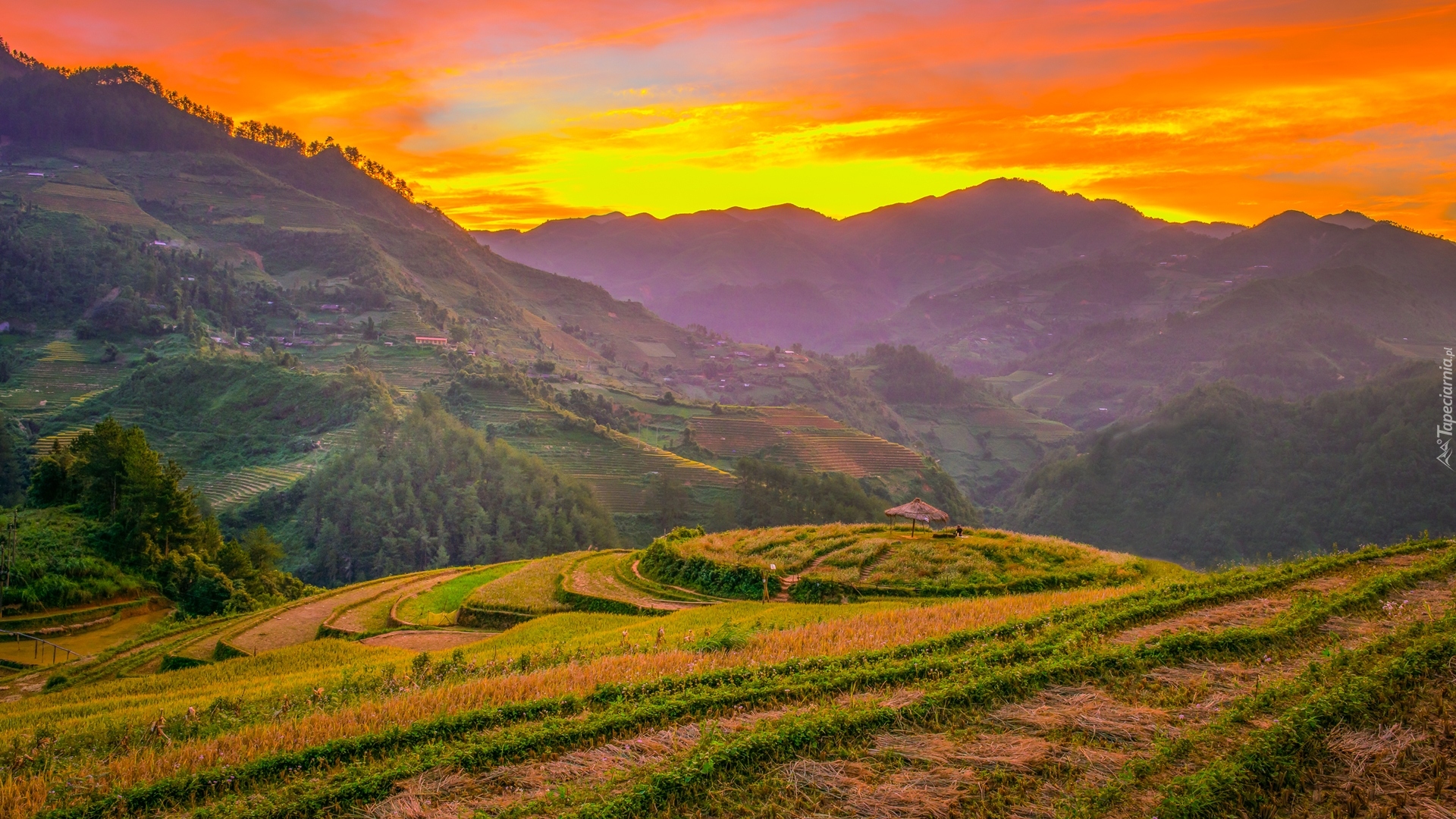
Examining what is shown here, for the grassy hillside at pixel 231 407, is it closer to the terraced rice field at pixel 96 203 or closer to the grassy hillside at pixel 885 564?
the grassy hillside at pixel 885 564

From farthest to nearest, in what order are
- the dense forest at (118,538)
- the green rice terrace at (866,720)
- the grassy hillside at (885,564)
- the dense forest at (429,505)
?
1. the dense forest at (429,505)
2. the dense forest at (118,538)
3. the grassy hillside at (885,564)
4. the green rice terrace at (866,720)

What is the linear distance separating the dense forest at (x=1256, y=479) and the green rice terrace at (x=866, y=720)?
8238 centimetres

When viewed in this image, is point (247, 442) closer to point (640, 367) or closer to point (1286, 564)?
point (1286, 564)

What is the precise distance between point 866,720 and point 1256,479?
11002 centimetres

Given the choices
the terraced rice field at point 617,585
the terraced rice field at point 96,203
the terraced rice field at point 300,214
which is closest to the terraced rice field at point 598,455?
the terraced rice field at point 617,585

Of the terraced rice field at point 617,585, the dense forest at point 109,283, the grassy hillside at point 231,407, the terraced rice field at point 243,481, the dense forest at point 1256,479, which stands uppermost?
the dense forest at point 109,283

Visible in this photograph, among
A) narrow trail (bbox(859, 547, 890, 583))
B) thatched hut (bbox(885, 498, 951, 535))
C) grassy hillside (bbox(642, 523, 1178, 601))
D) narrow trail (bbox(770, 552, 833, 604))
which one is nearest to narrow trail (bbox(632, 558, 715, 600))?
grassy hillside (bbox(642, 523, 1178, 601))

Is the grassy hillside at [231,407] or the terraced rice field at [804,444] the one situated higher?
the grassy hillside at [231,407]

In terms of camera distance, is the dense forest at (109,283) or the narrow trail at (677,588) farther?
the dense forest at (109,283)

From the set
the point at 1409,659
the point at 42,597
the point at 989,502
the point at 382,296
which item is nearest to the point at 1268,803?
the point at 1409,659

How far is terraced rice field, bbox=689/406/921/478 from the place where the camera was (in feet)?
355

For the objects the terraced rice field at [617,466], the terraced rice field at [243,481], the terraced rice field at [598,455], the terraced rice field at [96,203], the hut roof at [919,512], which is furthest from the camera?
the terraced rice field at [96,203]

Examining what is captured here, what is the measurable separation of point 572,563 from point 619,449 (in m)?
58.7

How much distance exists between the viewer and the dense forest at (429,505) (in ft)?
211
